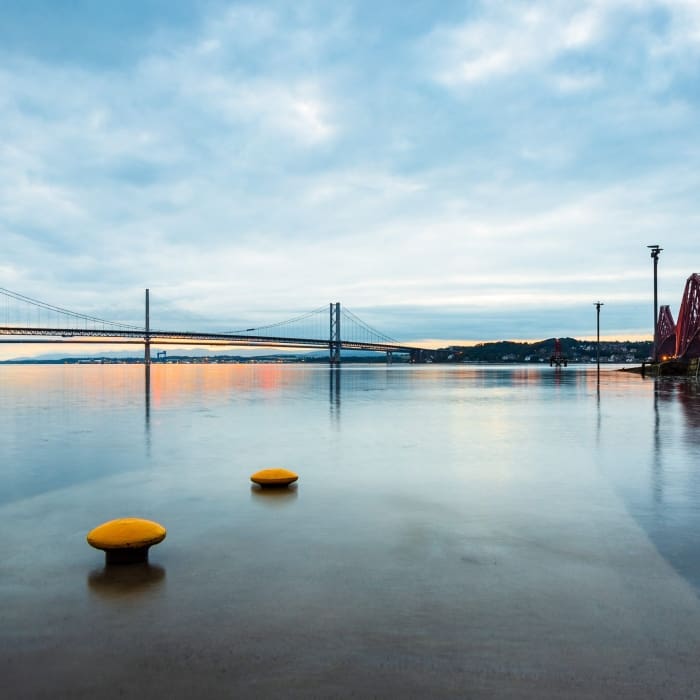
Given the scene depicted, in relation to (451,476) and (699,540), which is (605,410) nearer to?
(451,476)

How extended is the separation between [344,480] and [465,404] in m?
18.6

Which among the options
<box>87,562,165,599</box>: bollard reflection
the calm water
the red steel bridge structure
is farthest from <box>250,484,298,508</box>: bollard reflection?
the red steel bridge structure

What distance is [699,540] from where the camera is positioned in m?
7.09

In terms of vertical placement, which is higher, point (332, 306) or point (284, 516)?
point (332, 306)

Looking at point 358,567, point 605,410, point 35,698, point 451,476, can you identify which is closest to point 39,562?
point 35,698

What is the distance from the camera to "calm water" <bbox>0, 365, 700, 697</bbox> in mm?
4246

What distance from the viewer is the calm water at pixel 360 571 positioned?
4.25 m

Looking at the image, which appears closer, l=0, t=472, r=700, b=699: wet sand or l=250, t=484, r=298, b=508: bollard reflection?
l=0, t=472, r=700, b=699: wet sand

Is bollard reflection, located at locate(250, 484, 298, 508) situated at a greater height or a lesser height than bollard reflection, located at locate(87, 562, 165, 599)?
lesser

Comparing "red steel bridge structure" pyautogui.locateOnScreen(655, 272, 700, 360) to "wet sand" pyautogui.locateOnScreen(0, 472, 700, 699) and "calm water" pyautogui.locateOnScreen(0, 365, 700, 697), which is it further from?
"wet sand" pyautogui.locateOnScreen(0, 472, 700, 699)

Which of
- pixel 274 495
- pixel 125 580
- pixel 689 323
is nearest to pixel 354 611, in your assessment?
pixel 125 580

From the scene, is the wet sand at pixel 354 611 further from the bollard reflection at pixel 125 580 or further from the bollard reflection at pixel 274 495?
the bollard reflection at pixel 274 495

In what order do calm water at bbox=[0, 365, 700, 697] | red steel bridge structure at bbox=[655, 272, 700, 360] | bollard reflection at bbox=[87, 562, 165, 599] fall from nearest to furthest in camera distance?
calm water at bbox=[0, 365, 700, 697] → bollard reflection at bbox=[87, 562, 165, 599] → red steel bridge structure at bbox=[655, 272, 700, 360]

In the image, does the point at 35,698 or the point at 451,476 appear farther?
the point at 451,476
